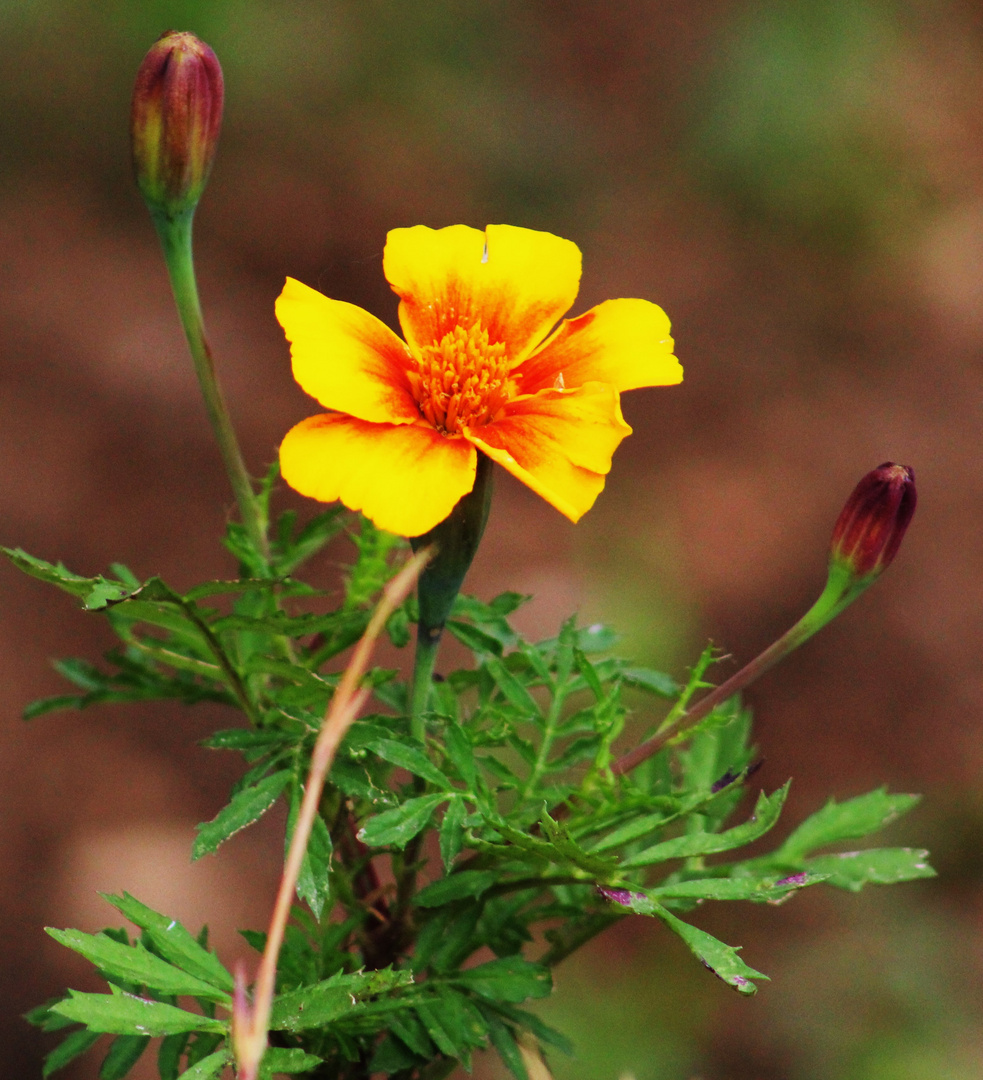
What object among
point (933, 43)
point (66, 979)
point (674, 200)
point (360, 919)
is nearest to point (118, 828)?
point (66, 979)

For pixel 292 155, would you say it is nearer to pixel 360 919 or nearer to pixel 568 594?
pixel 568 594

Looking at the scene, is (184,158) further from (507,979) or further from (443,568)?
(507,979)

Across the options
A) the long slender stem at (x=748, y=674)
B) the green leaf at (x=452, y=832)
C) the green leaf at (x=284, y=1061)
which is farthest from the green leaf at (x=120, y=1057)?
the long slender stem at (x=748, y=674)

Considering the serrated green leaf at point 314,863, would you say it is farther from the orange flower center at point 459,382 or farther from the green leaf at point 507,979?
the orange flower center at point 459,382

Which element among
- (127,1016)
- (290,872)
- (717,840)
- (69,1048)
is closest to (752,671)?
(717,840)

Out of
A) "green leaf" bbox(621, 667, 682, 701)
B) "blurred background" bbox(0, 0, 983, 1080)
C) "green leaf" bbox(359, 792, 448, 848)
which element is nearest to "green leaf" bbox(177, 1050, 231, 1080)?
"green leaf" bbox(359, 792, 448, 848)

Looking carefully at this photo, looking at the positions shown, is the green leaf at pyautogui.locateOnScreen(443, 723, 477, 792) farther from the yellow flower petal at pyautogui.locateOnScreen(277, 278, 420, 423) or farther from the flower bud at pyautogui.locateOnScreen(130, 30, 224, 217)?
the flower bud at pyautogui.locateOnScreen(130, 30, 224, 217)

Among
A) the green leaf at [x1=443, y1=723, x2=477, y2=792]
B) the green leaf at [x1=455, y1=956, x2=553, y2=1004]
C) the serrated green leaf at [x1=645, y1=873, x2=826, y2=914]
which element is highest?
the green leaf at [x1=443, y1=723, x2=477, y2=792]
